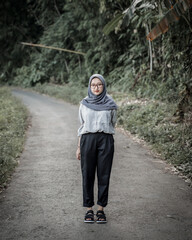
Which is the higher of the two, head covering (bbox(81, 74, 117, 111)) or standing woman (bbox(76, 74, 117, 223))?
head covering (bbox(81, 74, 117, 111))

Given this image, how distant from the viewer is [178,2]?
5.96 metres

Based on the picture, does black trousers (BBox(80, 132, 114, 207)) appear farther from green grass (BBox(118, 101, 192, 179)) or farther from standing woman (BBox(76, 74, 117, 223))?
green grass (BBox(118, 101, 192, 179))

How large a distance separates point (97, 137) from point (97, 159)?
1.16 ft

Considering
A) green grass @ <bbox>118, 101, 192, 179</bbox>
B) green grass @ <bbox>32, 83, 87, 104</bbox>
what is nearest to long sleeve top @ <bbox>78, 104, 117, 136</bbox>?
green grass @ <bbox>118, 101, 192, 179</bbox>

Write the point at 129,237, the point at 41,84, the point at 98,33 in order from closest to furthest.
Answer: the point at 129,237
the point at 98,33
the point at 41,84

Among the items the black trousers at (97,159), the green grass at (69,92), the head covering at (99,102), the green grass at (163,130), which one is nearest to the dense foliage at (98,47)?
the green grass at (163,130)

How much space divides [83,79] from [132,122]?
14.6 m

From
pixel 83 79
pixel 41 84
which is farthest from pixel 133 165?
pixel 41 84

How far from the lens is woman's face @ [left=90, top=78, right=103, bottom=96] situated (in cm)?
412

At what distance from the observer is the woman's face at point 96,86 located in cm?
412

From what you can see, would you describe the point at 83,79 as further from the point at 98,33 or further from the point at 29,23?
the point at 29,23

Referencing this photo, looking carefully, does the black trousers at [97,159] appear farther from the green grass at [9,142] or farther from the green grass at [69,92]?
the green grass at [69,92]

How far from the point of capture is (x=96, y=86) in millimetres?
4125

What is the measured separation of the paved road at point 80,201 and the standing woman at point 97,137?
39 centimetres
